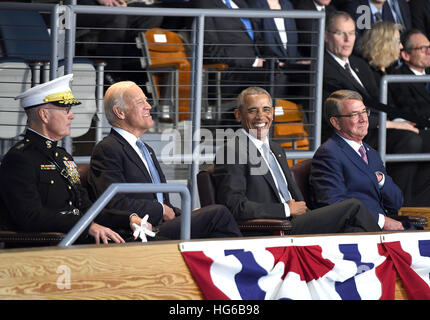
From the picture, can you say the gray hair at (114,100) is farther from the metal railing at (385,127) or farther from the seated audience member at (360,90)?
the metal railing at (385,127)

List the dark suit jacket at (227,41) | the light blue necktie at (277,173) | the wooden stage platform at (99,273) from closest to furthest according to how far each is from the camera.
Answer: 1. the wooden stage platform at (99,273)
2. the light blue necktie at (277,173)
3. the dark suit jacket at (227,41)

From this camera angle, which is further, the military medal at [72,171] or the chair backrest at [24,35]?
the chair backrest at [24,35]

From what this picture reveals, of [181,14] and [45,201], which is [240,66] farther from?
[45,201]

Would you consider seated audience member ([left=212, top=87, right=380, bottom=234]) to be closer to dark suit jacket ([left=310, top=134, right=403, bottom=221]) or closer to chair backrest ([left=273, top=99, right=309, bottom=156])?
dark suit jacket ([left=310, top=134, right=403, bottom=221])

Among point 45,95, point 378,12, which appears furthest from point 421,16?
point 45,95

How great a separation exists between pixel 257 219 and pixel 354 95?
1308 mm

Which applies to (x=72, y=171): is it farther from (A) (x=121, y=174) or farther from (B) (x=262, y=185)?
(B) (x=262, y=185)

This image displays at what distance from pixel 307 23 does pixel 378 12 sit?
1349 millimetres

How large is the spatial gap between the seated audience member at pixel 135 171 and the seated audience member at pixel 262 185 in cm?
34

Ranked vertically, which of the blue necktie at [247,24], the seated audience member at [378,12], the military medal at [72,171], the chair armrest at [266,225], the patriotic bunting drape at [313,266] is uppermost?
the seated audience member at [378,12]

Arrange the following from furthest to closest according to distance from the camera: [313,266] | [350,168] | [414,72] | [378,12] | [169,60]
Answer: [378,12] → [414,72] → [169,60] → [350,168] → [313,266]

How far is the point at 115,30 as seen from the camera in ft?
23.1

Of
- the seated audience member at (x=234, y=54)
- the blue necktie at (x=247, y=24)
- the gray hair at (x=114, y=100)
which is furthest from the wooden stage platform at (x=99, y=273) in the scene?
the blue necktie at (x=247, y=24)

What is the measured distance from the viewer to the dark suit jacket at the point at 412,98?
779cm
